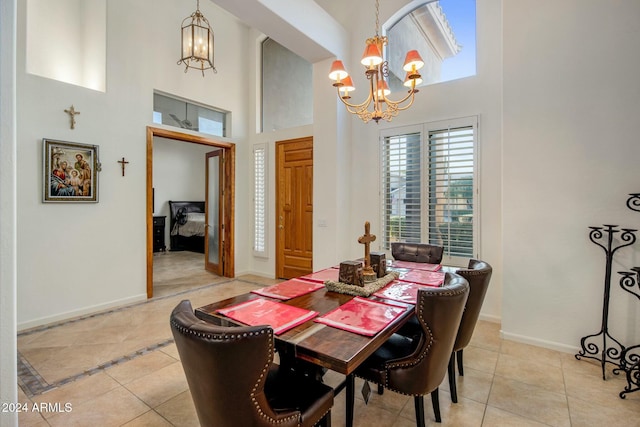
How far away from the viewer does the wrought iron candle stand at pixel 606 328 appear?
7.96 ft

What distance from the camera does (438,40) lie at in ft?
13.1

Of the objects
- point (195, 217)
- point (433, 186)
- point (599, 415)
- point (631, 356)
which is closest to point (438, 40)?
point (433, 186)

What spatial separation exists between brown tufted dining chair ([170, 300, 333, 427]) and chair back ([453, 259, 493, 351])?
A: 124 cm

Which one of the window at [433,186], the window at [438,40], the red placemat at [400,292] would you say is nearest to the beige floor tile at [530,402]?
the red placemat at [400,292]

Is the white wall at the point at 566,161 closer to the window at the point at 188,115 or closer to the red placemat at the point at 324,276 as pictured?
the red placemat at the point at 324,276

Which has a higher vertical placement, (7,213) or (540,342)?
(7,213)

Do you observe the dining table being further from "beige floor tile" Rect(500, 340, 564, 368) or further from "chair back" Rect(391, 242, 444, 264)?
"beige floor tile" Rect(500, 340, 564, 368)

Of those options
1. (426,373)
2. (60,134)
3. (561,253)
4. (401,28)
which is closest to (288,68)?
(401,28)

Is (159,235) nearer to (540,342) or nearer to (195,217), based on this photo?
(195,217)

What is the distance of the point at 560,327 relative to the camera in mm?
2750

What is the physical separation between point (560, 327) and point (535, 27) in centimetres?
284

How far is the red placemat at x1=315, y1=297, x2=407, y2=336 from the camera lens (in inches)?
55.2

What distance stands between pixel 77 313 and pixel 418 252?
3981 millimetres

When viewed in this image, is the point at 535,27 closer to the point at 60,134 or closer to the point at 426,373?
the point at 426,373
